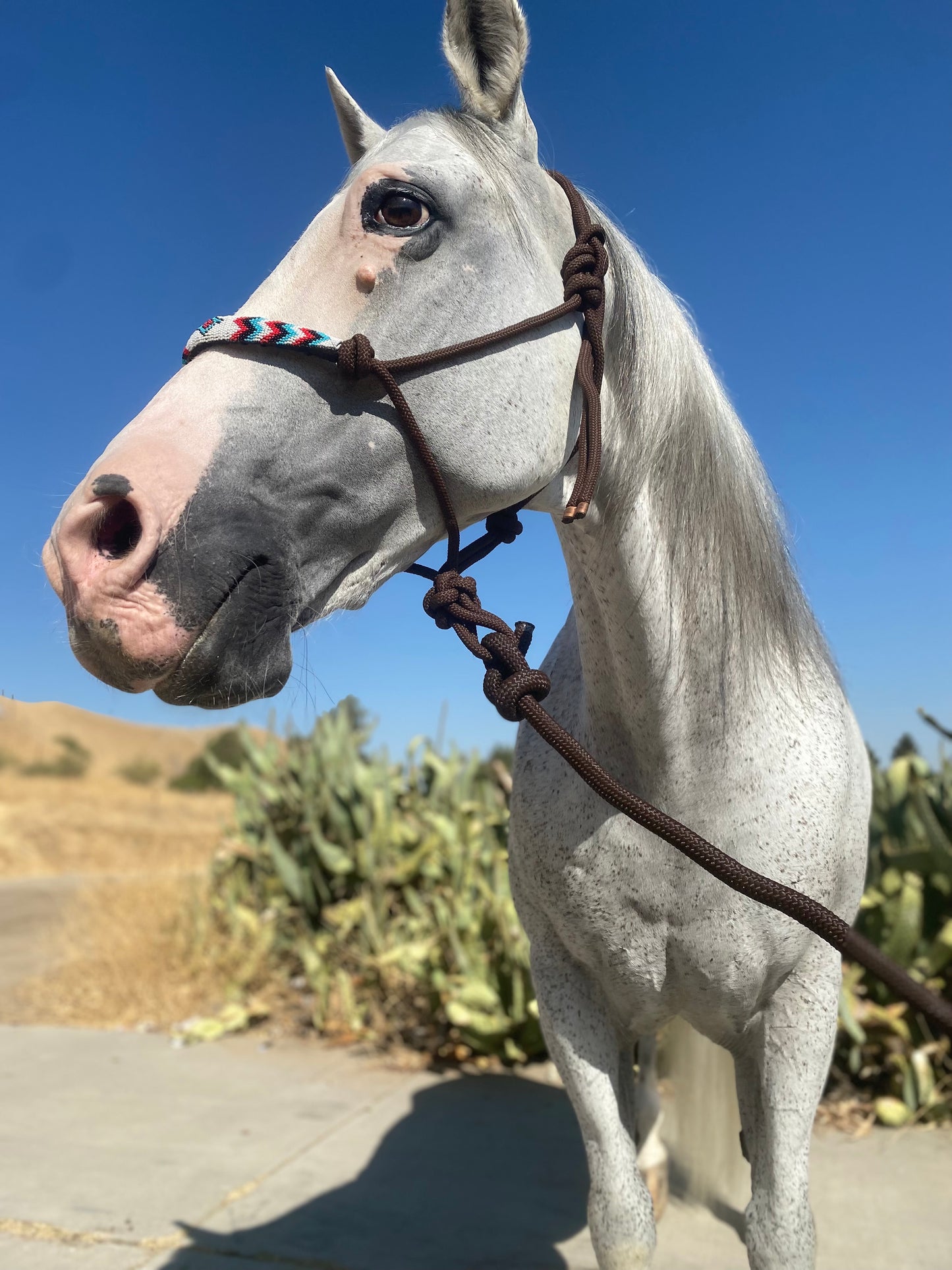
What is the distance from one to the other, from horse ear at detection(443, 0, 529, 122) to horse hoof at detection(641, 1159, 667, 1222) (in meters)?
2.57

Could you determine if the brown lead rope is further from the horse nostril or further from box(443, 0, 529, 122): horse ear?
the horse nostril

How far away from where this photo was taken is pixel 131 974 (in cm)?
447

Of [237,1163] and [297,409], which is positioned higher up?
[297,409]

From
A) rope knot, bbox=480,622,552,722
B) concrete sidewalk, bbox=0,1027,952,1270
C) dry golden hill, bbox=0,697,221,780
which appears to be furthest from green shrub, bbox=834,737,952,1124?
dry golden hill, bbox=0,697,221,780

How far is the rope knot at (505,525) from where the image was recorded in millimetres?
1362

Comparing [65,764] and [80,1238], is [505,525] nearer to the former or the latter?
[80,1238]

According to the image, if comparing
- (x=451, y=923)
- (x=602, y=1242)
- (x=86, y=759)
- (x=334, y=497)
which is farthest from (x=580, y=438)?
(x=86, y=759)

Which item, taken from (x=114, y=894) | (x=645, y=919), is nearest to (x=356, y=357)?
(x=645, y=919)

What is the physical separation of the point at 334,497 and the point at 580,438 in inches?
16.0

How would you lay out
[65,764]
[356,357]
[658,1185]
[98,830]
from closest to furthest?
1. [356,357]
2. [658,1185]
3. [98,830]
4. [65,764]

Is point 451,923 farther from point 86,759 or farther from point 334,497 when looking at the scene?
point 86,759

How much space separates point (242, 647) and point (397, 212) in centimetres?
64

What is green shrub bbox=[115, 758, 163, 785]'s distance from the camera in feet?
93.4

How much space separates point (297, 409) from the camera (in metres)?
1.11
